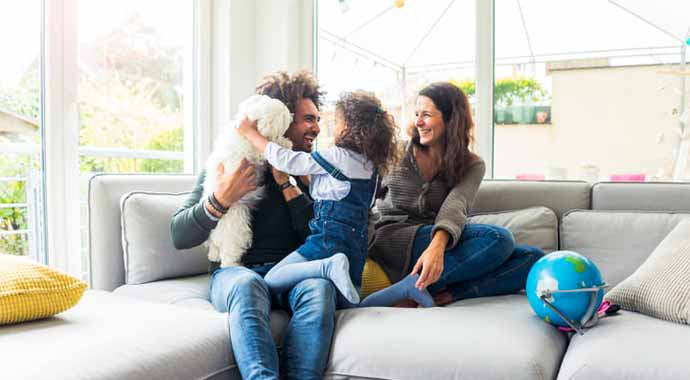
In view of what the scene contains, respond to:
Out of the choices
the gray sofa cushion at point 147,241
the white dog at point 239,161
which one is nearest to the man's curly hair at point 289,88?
the white dog at point 239,161

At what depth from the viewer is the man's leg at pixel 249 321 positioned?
1.43 m

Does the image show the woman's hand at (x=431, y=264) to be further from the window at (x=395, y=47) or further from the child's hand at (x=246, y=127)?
the window at (x=395, y=47)

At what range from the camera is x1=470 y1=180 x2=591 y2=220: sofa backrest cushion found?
231cm

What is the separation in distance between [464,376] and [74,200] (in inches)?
64.7

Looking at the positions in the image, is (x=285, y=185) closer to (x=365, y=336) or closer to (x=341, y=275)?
(x=341, y=275)

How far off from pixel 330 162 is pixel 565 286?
0.74 metres

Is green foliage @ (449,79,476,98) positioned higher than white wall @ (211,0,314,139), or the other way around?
white wall @ (211,0,314,139)

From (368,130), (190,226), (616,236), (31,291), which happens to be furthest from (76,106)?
(616,236)

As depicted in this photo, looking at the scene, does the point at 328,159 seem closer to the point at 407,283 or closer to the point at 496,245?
the point at 407,283

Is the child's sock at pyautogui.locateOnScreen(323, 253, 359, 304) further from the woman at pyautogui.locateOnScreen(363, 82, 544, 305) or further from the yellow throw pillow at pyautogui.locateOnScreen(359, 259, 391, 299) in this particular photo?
the yellow throw pillow at pyautogui.locateOnScreen(359, 259, 391, 299)

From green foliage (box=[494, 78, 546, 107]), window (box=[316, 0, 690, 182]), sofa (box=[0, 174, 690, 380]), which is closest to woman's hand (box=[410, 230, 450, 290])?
sofa (box=[0, 174, 690, 380])

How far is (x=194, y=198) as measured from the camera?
79.1 inches

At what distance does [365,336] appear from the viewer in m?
1.53

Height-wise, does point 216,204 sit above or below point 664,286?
above
